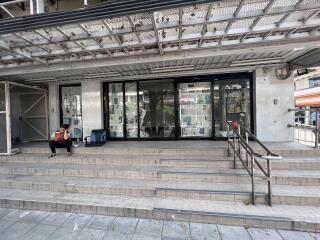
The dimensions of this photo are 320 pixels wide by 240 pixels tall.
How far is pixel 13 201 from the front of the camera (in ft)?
10.9

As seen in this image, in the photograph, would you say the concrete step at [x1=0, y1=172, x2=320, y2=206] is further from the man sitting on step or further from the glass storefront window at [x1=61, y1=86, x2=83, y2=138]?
the glass storefront window at [x1=61, y1=86, x2=83, y2=138]

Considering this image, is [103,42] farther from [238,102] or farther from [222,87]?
[238,102]

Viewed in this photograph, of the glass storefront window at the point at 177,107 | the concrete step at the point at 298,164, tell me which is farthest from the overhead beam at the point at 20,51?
the concrete step at the point at 298,164

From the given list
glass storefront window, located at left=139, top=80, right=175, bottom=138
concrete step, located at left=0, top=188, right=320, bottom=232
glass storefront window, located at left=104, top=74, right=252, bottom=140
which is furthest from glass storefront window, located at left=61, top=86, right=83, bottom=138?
concrete step, located at left=0, top=188, right=320, bottom=232

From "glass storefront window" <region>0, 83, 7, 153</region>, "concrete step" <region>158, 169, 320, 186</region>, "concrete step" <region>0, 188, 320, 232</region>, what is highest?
"glass storefront window" <region>0, 83, 7, 153</region>

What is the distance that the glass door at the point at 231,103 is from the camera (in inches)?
226

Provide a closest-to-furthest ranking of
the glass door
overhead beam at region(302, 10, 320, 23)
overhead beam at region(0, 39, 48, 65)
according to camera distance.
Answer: overhead beam at region(302, 10, 320, 23) → overhead beam at region(0, 39, 48, 65) → the glass door

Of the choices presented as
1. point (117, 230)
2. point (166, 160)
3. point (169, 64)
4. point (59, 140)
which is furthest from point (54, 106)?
point (117, 230)

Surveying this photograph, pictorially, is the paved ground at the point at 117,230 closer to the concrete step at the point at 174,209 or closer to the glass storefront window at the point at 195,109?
the concrete step at the point at 174,209

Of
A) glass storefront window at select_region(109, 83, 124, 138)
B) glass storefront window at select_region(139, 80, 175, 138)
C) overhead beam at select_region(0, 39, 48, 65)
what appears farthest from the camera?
glass storefront window at select_region(109, 83, 124, 138)

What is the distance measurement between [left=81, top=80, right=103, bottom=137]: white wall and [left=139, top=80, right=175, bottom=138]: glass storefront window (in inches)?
55.1

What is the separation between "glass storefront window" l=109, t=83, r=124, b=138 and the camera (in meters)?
6.47

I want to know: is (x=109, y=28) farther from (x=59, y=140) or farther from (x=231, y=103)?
(x=231, y=103)

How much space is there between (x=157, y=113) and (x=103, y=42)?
321 centimetres
